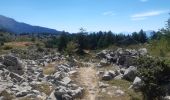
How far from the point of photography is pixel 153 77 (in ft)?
111

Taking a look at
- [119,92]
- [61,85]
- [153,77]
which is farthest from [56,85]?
[153,77]

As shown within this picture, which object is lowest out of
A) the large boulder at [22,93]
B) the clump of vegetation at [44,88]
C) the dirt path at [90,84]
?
the dirt path at [90,84]

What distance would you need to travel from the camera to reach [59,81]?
41.3 metres

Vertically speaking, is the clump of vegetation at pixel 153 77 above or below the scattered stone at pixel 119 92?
above

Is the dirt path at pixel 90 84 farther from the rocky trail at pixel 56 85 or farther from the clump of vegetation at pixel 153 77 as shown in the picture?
the clump of vegetation at pixel 153 77

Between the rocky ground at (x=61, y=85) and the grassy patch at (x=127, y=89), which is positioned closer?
the rocky ground at (x=61, y=85)

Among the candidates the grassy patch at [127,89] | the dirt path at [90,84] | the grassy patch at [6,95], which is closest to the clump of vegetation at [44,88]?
the dirt path at [90,84]

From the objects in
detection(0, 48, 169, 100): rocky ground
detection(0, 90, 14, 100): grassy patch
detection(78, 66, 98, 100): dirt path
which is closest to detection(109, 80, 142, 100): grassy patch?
detection(0, 48, 169, 100): rocky ground

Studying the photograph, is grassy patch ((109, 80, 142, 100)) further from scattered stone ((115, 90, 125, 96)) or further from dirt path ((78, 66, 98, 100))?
dirt path ((78, 66, 98, 100))

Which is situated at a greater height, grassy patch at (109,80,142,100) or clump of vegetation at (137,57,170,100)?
clump of vegetation at (137,57,170,100)

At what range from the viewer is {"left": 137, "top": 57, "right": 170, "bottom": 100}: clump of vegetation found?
3312 cm

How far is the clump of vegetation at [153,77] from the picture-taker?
33125mm

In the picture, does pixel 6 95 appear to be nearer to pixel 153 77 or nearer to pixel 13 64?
pixel 13 64

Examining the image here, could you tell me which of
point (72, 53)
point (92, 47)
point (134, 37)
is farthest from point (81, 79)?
point (134, 37)
